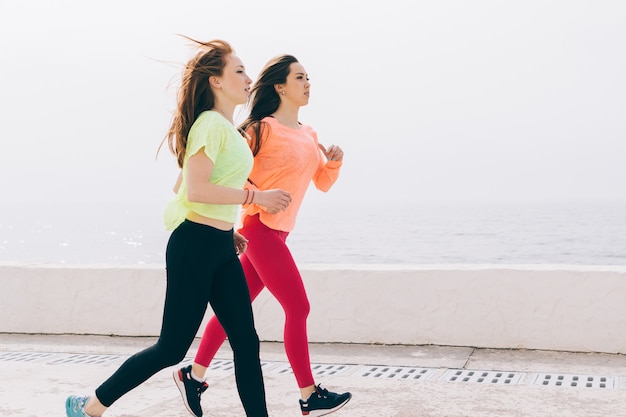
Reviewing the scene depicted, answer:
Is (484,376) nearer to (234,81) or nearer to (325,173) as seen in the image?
(325,173)

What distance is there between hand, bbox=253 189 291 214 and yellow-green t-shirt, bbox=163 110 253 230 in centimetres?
11

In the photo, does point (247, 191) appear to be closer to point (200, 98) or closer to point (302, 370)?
point (200, 98)

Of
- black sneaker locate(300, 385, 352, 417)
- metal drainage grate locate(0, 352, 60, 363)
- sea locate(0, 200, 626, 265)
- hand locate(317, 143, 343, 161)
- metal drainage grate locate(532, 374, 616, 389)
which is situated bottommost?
sea locate(0, 200, 626, 265)

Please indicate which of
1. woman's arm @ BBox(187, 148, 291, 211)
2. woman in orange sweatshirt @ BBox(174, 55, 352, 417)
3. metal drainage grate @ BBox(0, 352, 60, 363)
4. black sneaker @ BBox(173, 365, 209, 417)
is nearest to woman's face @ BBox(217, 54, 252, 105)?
woman's arm @ BBox(187, 148, 291, 211)

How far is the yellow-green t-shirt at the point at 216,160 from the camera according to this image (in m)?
2.88

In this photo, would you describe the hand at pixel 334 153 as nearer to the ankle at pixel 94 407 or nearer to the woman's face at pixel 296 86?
the woman's face at pixel 296 86

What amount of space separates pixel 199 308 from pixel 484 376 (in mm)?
2046

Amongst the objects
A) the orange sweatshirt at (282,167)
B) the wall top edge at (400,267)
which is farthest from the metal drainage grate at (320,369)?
the orange sweatshirt at (282,167)

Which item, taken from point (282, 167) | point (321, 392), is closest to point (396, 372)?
point (321, 392)

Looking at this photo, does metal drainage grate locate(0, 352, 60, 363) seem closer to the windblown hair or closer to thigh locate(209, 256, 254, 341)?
thigh locate(209, 256, 254, 341)

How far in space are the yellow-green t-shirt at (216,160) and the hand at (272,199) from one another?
11cm

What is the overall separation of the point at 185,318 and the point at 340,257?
2403 inches

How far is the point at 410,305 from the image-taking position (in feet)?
17.3

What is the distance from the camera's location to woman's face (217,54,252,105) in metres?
3.06
